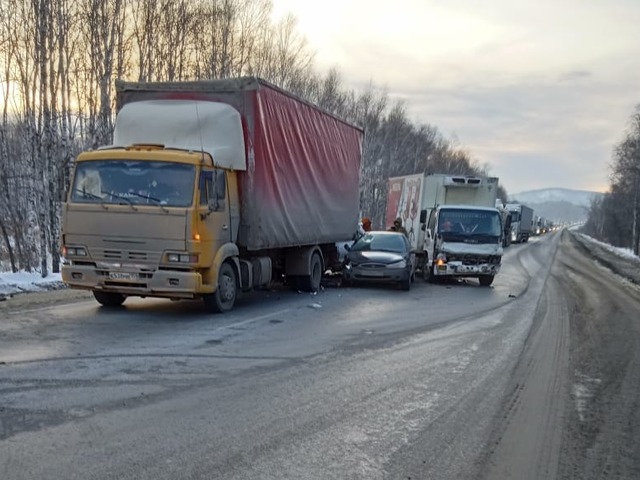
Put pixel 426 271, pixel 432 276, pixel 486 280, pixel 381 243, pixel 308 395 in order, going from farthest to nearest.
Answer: pixel 426 271, pixel 432 276, pixel 486 280, pixel 381 243, pixel 308 395

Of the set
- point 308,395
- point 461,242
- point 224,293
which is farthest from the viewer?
point 461,242

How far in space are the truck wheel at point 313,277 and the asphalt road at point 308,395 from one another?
351 centimetres

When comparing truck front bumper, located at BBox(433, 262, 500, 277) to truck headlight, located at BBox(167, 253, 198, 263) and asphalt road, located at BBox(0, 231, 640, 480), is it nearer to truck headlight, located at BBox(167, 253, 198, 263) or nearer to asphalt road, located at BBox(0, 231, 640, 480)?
asphalt road, located at BBox(0, 231, 640, 480)

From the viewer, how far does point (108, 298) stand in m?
Result: 11.7

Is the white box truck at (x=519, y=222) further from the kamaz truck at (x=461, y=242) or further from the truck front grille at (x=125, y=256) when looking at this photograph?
the truck front grille at (x=125, y=256)

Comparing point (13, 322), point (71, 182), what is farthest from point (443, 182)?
point (13, 322)

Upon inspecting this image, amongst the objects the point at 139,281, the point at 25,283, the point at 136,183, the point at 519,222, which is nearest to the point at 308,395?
the point at 139,281

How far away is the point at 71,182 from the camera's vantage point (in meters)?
10.7

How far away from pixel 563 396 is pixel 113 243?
7.16 m

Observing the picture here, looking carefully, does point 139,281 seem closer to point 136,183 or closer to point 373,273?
point 136,183

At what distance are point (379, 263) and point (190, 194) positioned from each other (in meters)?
7.57

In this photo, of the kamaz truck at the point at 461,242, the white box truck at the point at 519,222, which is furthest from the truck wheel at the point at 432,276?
the white box truck at the point at 519,222

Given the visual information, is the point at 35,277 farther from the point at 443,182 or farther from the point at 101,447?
the point at 443,182

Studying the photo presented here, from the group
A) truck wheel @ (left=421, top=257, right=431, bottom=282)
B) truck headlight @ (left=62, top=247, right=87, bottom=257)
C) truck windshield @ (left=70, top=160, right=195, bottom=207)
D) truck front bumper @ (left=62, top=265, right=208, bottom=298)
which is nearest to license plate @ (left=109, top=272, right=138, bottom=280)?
truck front bumper @ (left=62, top=265, right=208, bottom=298)
